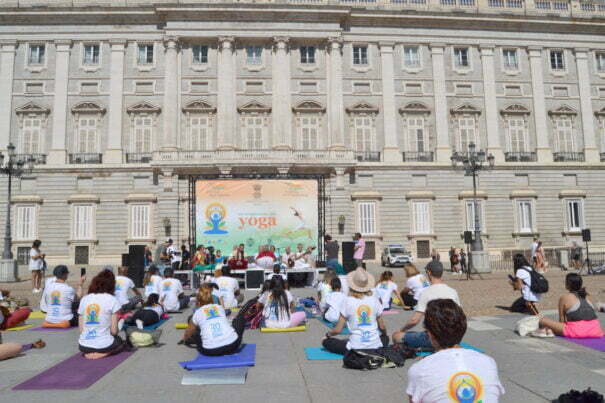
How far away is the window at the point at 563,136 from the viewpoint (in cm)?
3173

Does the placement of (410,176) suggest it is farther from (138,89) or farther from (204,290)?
(204,290)

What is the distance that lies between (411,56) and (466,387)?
3181 centimetres

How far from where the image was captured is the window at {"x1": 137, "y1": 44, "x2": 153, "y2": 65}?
29.9m

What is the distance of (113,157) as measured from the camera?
1136 inches

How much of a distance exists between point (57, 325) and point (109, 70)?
2533 centimetres

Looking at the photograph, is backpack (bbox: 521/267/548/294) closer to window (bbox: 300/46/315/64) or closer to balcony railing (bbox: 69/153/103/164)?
window (bbox: 300/46/315/64)

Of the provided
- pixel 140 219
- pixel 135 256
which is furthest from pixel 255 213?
pixel 140 219

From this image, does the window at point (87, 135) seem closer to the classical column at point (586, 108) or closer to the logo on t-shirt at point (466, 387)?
the logo on t-shirt at point (466, 387)

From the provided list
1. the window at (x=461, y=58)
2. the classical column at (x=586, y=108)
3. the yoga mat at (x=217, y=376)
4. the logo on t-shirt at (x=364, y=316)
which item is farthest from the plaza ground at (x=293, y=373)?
the classical column at (x=586, y=108)

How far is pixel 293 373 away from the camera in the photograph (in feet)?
18.2

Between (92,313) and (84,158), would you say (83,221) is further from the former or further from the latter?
(92,313)

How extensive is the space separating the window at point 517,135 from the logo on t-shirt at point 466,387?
32398mm

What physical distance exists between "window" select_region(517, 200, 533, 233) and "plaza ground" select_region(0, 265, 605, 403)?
2470 cm

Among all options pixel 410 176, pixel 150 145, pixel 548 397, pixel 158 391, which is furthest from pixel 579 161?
pixel 158 391
